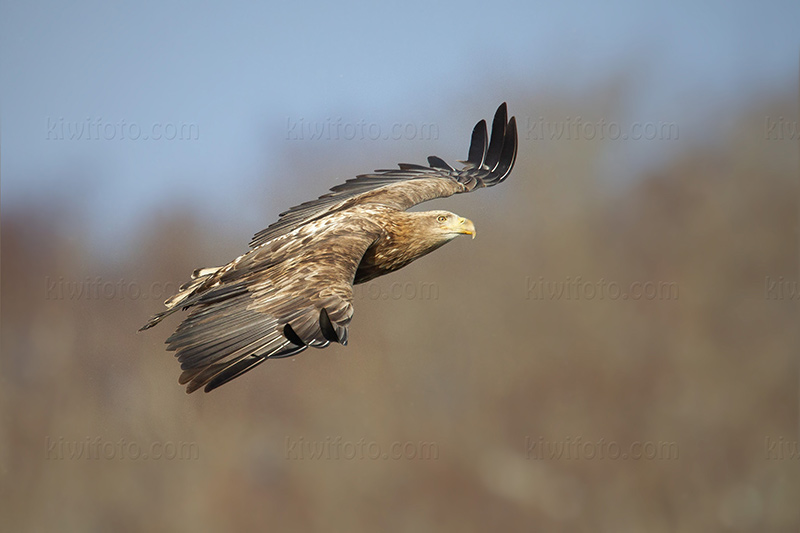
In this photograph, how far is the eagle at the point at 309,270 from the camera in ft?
27.2

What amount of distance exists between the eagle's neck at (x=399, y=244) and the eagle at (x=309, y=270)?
0.01 m

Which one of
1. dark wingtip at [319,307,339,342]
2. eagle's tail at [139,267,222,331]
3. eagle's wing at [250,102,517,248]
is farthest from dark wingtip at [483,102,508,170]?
dark wingtip at [319,307,339,342]

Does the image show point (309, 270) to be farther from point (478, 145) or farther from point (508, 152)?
point (478, 145)

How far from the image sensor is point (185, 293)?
34.1 feet

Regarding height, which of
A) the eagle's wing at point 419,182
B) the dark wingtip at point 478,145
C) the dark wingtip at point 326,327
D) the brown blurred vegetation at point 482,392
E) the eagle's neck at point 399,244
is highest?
the dark wingtip at point 478,145

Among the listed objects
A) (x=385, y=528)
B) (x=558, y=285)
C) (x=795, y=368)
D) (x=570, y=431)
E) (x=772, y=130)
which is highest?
(x=772, y=130)

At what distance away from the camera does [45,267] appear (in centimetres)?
5256

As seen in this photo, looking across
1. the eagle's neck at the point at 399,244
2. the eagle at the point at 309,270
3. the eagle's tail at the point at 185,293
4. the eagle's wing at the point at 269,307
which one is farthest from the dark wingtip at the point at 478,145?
the eagle's tail at the point at 185,293

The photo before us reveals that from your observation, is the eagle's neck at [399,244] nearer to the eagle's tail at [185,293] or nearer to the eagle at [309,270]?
the eagle at [309,270]

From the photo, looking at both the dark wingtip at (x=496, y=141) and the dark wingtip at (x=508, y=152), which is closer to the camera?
the dark wingtip at (x=508, y=152)

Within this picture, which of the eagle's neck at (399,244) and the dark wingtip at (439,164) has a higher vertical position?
the dark wingtip at (439,164)

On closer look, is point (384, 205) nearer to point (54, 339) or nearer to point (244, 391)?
point (244, 391)

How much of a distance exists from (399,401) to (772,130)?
2254cm

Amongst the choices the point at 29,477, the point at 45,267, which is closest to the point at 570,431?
the point at 29,477
